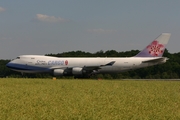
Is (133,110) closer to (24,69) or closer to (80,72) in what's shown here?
(80,72)

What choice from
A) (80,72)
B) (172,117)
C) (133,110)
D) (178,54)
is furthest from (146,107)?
(178,54)

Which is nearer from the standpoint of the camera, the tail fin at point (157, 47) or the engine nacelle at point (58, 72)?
the tail fin at point (157, 47)

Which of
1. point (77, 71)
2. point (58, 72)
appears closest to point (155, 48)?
point (77, 71)

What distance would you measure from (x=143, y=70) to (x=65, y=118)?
70866 millimetres

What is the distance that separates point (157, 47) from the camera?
43438 mm

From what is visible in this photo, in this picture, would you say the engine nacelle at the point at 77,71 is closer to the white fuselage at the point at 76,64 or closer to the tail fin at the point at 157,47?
the white fuselage at the point at 76,64

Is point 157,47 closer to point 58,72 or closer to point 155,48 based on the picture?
point 155,48

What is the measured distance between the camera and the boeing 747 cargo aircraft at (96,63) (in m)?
42.9

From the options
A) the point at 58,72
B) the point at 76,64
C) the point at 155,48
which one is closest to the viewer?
the point at 155,48

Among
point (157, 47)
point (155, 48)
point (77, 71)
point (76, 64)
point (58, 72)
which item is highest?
point (157, 47)

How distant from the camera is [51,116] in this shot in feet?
22.7

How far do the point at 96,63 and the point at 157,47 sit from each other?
30.8ft

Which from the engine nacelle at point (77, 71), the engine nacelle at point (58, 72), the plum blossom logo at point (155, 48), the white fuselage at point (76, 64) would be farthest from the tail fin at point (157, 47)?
the engine nacelle at point (58, 72)

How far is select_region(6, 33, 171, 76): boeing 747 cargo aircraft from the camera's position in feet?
141
